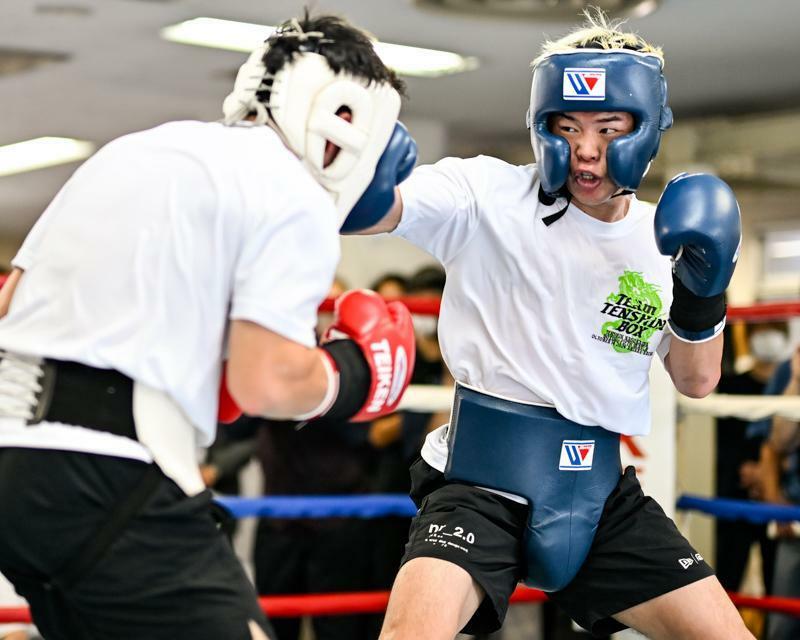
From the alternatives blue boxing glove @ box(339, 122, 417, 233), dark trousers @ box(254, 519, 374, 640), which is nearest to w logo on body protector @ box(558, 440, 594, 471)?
blue boxing glove @ box(339, 122, 417, 233)

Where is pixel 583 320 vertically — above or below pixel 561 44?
below

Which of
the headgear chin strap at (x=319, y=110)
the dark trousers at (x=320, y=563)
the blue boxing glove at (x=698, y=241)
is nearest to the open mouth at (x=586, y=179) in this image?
the blue boxing glove at (x=698, y=241)

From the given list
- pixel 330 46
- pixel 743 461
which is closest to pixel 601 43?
pixel 330 46

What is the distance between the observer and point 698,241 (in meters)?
2.11

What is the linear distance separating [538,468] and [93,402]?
3.37 feet

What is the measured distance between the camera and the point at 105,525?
4.43 ft

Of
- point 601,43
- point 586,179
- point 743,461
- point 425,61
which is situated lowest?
point 743,461

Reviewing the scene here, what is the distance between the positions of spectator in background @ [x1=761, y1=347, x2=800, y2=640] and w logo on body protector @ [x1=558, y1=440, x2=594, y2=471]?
167 cm

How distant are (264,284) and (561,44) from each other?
1.18m

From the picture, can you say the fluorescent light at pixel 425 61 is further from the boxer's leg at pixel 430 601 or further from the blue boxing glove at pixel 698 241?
the boxer's leg at pixel 430 601

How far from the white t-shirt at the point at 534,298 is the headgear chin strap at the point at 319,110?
0.51 metres

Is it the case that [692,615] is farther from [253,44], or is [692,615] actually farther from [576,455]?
[253,44]

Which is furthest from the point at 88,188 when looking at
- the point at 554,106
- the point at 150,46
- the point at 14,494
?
the point at 150,46

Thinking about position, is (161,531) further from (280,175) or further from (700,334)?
(700,334)
